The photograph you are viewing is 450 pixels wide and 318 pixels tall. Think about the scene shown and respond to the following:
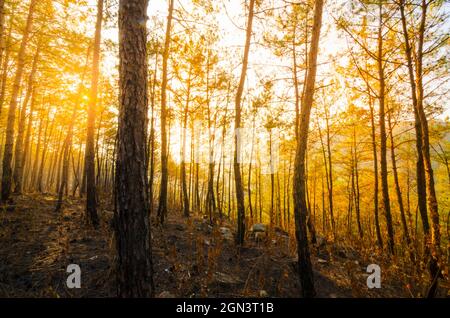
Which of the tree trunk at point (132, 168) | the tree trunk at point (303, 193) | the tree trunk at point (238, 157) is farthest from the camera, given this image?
the tree trunk at point (238, 157)

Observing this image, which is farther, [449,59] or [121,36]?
[449,59]

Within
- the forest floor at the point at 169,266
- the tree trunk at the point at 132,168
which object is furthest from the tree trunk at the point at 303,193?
the tree trunk at the point at 132,168

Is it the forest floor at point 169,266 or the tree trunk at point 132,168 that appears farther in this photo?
the forest floor at point 169,266

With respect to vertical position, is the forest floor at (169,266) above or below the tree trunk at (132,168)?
below

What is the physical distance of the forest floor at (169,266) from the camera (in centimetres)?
403

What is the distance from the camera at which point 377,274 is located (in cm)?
620

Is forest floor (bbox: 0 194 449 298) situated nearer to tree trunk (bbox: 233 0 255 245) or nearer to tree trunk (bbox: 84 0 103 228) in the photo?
tree trunk (bbox: 84 0 103 228)

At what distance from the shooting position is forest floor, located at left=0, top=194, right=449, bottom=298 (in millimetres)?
4027

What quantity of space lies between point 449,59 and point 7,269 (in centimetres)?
1367

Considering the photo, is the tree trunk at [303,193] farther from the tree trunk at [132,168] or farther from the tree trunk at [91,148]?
the tree trunk at [91,148]

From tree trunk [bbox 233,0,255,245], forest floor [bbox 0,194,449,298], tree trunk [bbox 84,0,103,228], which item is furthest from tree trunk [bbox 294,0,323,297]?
tree trunk [bbox 84,0,103,228]

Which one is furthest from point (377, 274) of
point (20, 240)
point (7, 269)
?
point (20, 240)
